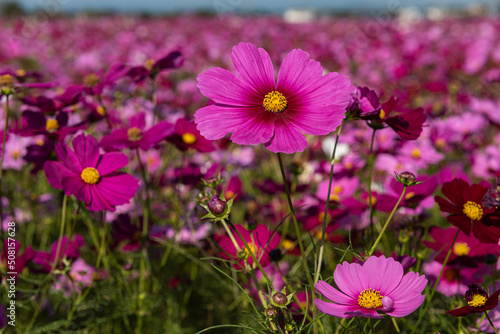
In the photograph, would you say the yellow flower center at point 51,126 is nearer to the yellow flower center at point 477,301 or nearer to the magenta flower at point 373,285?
the magenta flower at point 373,285

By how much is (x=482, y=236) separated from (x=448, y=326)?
0.29 meters

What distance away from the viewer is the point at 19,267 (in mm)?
1025

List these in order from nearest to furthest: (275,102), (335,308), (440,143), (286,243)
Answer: (335,308)
(275,102)
(286,243)
(440,143)

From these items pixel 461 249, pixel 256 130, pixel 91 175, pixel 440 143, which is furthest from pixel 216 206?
pixel 440 143

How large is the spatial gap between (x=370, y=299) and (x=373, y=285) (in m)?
0.02

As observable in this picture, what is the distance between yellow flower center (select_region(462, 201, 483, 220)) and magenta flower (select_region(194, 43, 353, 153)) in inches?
11.5

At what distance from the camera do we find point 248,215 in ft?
4.65

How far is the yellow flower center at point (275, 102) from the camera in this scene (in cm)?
71

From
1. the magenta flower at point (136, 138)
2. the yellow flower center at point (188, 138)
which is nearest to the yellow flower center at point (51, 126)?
the magenta flower at point (136, 138)

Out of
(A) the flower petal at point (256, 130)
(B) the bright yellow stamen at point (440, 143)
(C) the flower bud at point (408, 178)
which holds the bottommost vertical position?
(B) the bright yellow stamen at point (440, 143)

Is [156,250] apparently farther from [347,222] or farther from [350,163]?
[350,163]

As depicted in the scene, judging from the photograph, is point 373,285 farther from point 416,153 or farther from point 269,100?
point 416,153

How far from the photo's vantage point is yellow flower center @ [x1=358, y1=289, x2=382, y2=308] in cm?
63

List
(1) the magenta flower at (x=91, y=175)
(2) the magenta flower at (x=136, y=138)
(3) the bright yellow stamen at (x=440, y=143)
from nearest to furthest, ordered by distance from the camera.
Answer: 1. (1) the magenta flower at (x=91, y=175)
2. (2) the magenta flower at (x=136, y=138)
3. (3) the bright yellow stamen at (x=440, y=143)
